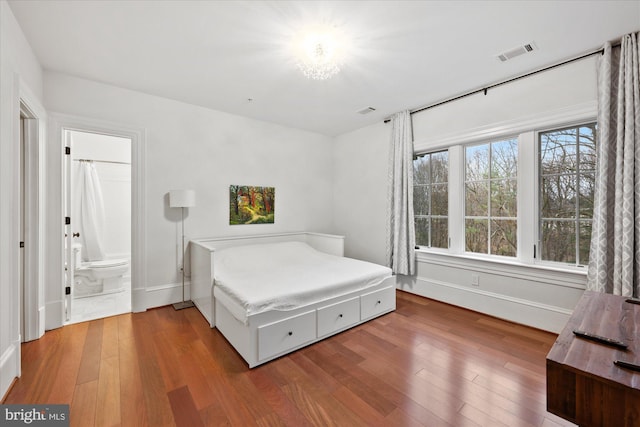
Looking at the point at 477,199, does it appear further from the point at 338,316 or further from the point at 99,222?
the point at 99,222

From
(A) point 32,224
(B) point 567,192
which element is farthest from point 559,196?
(A) point 32,224

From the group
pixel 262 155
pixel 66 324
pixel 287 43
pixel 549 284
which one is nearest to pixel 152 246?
pixel 66 324

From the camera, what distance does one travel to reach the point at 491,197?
310cm

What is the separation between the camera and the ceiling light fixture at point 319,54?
213cm

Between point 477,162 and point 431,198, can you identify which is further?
point 431,198

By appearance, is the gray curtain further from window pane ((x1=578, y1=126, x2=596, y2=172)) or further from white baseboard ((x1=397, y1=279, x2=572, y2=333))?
white baseboard ((x1=397, y1=279, x2=572, y2=333))

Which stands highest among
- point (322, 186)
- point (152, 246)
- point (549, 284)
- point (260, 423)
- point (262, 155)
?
point (262, 155)

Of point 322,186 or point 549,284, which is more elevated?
point 322,186

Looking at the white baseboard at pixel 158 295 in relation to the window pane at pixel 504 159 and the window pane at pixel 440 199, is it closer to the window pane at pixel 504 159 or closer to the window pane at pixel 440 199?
the window pane at pixel 440 199

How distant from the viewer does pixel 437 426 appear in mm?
1469

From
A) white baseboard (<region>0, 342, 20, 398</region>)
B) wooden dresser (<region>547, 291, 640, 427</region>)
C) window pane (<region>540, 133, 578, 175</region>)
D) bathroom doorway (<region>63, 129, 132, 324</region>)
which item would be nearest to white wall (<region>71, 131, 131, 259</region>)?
bathroom doorway (<region>63, 129, 132, 324</region>)

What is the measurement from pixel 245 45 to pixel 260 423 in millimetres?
2696

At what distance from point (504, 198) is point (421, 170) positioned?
1.09 m

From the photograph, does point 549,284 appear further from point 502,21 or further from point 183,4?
point 183,4
